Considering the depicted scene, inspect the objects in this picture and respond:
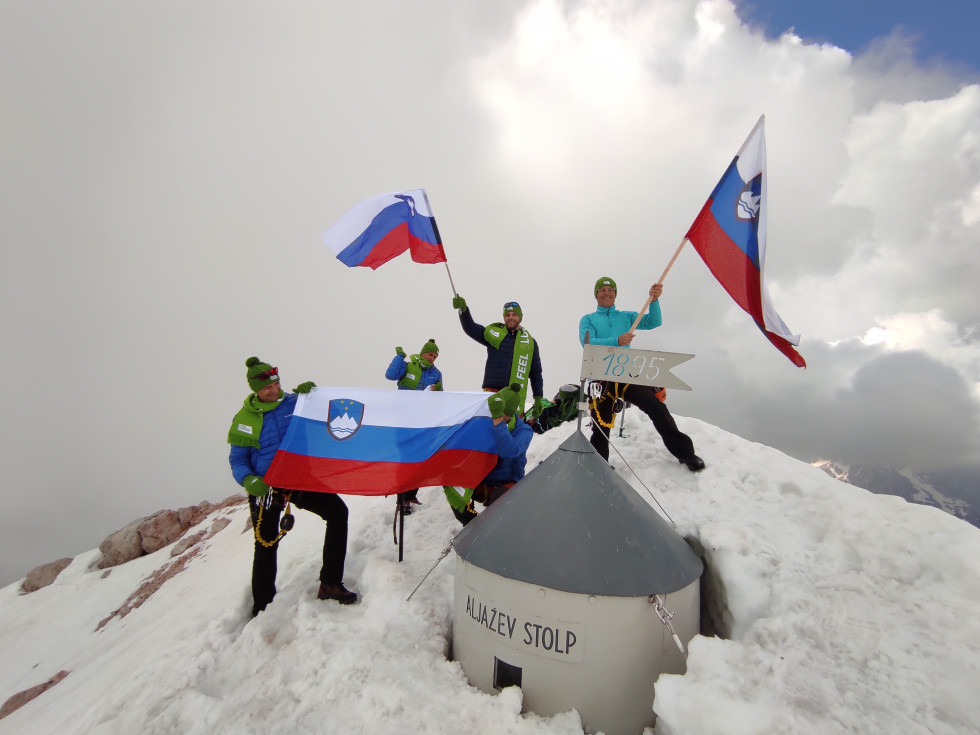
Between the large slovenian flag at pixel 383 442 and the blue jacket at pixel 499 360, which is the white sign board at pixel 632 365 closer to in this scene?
the large slovenian flag at pixel 383 442

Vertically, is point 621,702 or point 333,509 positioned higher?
point 333,509

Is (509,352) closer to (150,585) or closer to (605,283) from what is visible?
(605,283)

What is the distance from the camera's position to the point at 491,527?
399 cm

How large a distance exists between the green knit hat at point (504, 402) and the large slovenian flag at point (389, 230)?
3.79m

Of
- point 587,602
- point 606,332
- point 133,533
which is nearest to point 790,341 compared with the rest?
point 606,332

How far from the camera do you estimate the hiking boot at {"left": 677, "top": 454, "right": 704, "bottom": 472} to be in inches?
229

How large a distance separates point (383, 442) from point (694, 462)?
12.4 feet

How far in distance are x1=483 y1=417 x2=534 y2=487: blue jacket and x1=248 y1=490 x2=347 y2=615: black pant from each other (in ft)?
5.70

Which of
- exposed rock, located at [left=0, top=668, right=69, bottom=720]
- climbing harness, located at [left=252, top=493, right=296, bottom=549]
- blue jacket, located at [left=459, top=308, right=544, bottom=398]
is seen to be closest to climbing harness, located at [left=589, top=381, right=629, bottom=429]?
blue jacket, located at [left=459, top=308, right=544, bottom=398]

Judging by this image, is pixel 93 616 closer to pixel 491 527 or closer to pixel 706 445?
pixel 491 527

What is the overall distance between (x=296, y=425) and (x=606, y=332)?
3877 mm

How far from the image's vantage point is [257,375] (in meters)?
4.82

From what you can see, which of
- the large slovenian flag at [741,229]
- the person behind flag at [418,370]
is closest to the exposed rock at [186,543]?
the person behind flag at [418,370]

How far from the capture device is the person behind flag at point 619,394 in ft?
19.1
